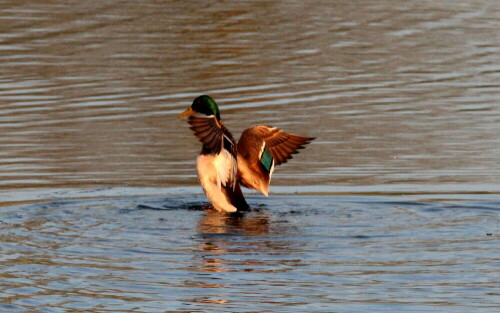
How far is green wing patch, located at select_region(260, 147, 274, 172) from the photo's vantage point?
11031 mm

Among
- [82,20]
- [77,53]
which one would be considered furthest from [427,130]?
[82,20]

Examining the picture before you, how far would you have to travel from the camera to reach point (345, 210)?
34.2 ft

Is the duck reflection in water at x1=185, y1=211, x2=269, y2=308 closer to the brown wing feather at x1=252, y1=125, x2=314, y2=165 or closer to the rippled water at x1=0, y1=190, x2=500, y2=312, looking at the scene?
the rippled water at x1=0, y1=190, x2=500, y2=312

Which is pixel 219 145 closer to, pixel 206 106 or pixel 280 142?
pixel 206 106

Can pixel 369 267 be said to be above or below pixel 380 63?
above

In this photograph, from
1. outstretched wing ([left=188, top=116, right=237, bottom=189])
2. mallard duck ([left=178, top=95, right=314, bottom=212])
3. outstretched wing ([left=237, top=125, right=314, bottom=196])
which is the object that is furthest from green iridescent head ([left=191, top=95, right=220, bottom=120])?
outstretched wing ([left=188, top=116, right=237, bottom=189])

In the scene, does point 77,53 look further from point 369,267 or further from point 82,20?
point 369,267

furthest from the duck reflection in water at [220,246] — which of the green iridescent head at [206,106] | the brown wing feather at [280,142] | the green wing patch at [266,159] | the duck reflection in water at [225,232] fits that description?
the green iridescent head at [206,106]

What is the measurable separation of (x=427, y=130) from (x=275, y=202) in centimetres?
358

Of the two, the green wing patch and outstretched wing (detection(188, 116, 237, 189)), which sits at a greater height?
outstretched wing (detection(188, 116, 237, 189))

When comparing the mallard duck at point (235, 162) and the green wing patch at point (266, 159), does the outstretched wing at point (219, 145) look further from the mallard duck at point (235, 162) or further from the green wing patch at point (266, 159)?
the green wing patch at point (266, 159)

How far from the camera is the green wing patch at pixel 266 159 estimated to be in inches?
434

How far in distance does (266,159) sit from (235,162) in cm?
35

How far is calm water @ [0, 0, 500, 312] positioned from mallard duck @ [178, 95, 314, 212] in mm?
249
